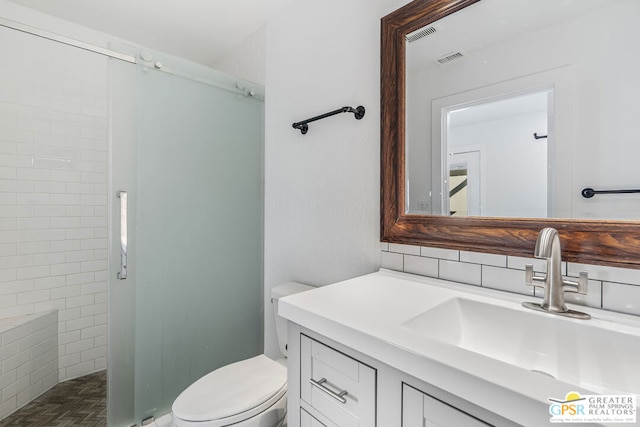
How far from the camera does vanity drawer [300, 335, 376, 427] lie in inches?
25.8

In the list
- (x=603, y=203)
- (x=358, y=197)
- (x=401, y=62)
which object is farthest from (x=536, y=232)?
(x=401, y=62)

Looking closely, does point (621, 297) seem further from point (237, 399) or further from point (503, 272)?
point (237, 399)

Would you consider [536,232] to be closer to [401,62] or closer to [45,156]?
[401,62]

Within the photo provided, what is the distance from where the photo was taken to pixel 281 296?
1.45 m

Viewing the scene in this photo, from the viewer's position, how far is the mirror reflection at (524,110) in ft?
2.51

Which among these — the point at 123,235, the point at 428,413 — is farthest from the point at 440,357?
the point at 123,235

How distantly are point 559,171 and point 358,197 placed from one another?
687 mm

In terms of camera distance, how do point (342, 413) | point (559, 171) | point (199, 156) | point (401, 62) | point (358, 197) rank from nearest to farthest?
point (342, 413) → point (559, 171) → point (401, 62) → point (358, 197) → point (199, 156)

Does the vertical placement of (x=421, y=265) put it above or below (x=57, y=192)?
below

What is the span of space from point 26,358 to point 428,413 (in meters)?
2.29

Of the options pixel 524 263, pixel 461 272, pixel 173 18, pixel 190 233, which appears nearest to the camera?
pixel 524 263

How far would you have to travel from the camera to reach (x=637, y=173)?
0.73 metres

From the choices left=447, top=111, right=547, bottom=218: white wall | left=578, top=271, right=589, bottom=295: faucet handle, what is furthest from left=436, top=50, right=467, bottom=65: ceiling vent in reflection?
left=578, top=271, right=589, bottom=295: faucet handle

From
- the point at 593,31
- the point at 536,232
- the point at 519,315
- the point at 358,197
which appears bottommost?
the point at 519,315
